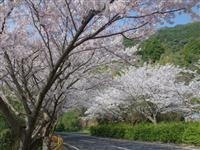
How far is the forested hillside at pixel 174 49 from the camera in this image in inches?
2300

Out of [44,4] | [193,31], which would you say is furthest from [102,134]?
[193,31]

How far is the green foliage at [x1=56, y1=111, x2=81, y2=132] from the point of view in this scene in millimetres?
64688

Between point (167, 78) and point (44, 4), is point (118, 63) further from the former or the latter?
point (167, 78)

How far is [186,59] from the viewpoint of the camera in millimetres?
60812

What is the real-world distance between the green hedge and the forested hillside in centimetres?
587

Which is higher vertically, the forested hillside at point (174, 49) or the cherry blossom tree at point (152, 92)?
the forested hillside at point (174, 49)

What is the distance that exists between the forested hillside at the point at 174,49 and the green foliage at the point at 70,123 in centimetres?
1388

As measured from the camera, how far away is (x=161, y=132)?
101ft

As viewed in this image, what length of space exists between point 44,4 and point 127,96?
30296 mm

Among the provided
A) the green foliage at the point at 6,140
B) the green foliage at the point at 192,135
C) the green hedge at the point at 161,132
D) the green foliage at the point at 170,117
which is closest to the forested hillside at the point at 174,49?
the green foliage at the point at 170,117

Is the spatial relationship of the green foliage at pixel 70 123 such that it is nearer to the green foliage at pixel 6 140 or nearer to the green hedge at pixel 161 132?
the green hedge at pixel 161 132

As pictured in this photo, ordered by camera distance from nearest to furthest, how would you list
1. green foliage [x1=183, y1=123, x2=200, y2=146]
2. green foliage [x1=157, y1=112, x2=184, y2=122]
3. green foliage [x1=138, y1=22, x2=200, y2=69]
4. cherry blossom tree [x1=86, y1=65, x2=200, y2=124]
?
green foliage [x1=183, y1=123, x2=200, y2=146] < cherry blossom tree [x1=86, y1=65, x2=200, y2=124] < green foliage [x1=157, y1=112, x2=184, y2=122] < green foliage [x1=138, y1=22, x2=200, y2=69]

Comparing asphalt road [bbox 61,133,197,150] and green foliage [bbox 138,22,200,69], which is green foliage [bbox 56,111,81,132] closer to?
green foliage [bbox 138,22,200,69]

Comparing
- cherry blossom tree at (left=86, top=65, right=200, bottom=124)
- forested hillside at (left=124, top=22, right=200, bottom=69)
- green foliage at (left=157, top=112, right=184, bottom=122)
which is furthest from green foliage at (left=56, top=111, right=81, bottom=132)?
green foliage at (left=157, top=112, right=184, bottom=122)
